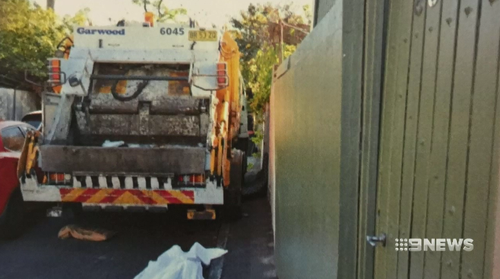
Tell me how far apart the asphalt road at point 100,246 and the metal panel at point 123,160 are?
0.92 meters

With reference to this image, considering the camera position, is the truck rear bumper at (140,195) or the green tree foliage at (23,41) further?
the green tree foliage at (23,41)

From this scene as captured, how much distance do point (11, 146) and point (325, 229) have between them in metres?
5.40

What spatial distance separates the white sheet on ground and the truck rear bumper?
0.87m

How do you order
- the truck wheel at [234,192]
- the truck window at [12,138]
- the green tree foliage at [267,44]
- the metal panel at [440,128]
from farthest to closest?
the green tree foliage at [267,44]
the truck wheel at [234,192]
the truck window at [12,138]
the metal panel at [440,128]

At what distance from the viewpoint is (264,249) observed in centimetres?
586

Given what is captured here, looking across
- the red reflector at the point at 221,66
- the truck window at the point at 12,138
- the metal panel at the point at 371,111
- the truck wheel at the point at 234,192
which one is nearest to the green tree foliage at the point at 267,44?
the red reflector at the point at 221,66

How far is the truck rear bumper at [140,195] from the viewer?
5867 millimetres

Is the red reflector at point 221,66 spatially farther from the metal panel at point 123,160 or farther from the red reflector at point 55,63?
the red reflector at point 55,63

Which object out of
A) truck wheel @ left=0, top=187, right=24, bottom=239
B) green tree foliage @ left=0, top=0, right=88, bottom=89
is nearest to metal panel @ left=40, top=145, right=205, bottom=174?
truck wheel @ left=0, top=187, right=24, bottom=239

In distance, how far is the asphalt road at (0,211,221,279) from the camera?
5.07 m

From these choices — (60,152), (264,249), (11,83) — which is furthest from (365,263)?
(11,83)

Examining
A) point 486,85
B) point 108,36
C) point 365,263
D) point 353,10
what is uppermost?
point 108,36

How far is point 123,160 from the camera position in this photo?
230 inches

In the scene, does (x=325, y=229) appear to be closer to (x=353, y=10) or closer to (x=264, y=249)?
(x=353, y=10)
